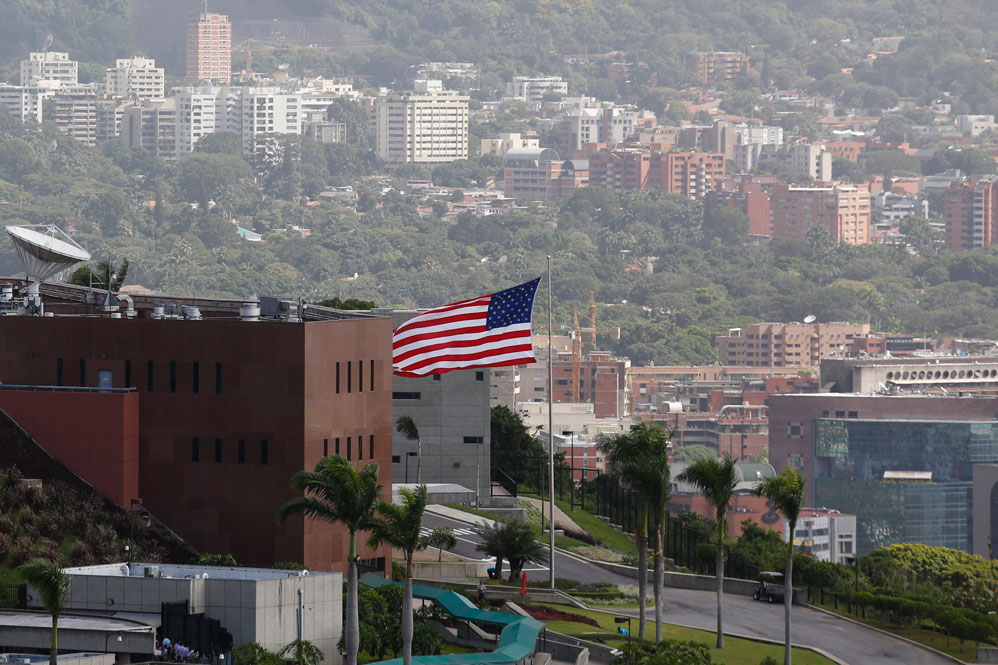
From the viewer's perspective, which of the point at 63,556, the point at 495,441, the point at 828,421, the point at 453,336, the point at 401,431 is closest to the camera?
the point at 63,556

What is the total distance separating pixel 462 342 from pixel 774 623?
32.8 ft

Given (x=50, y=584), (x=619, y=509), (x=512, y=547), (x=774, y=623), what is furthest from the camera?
(x=619, y=509)

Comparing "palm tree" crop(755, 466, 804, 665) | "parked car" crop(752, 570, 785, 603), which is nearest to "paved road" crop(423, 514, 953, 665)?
"parked car" crop(752, 570, 785, 603)

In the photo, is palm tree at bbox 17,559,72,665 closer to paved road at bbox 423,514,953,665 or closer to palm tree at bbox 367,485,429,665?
palm tree at bbox 367,485,429,665

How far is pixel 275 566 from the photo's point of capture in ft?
150

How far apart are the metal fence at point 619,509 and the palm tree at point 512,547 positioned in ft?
30.4

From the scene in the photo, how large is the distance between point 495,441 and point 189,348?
105ft

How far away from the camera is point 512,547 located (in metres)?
53.8

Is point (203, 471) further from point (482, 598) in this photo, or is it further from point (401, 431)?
point (401, 431)

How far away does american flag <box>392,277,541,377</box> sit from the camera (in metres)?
51.1

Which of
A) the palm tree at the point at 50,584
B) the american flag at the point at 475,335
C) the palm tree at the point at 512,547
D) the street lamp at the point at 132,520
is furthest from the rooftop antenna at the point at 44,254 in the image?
the palm tree at the point at 50,584

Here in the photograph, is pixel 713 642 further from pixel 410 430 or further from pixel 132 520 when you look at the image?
pixel 410 430

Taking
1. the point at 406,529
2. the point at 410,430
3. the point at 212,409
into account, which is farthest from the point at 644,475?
the point at 410,430

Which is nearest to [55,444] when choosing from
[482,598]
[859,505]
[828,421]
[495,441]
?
[482,598]
